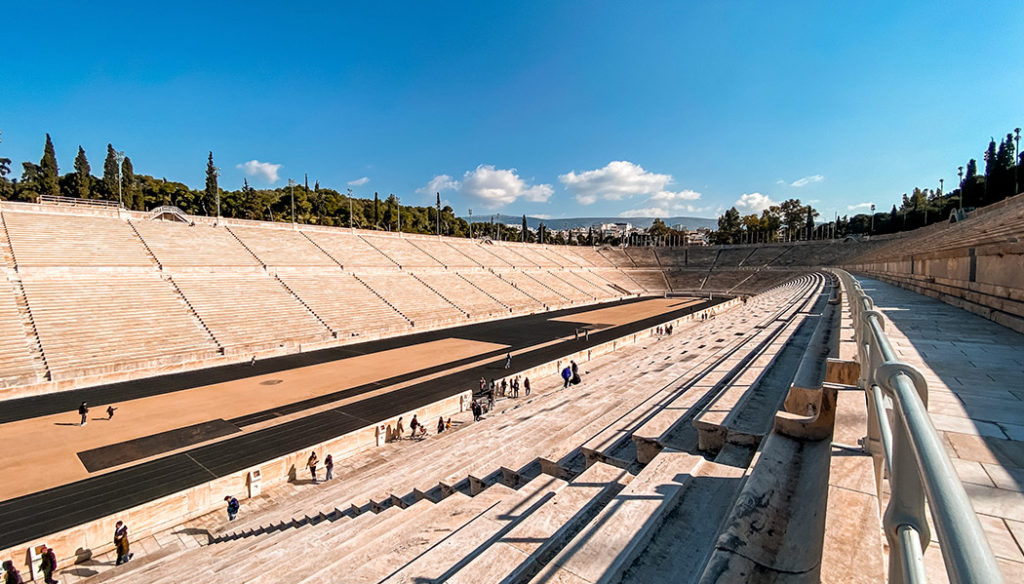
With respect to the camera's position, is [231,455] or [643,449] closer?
[643,449]

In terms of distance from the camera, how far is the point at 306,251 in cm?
3584

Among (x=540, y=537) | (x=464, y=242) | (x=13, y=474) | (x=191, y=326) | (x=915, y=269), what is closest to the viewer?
(x=540, y=537)

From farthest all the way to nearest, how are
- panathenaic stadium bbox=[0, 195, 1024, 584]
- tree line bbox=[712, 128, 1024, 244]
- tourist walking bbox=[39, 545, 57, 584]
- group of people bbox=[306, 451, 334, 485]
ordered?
1. tree line bbox=[712, 128, 1024, 244]
2. group of people bbox=[306, 451, 334, 485]
3. tourist walking bbox=[39, 545, 57, 584]
4. panathenaic stadium bbox=[0, 195, 1024, 584]

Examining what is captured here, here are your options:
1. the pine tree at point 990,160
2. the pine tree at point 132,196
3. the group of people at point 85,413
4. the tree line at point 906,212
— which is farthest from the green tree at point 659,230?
the group of people at point 85,413

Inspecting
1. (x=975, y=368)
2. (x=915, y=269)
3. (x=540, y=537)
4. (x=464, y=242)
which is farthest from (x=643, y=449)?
(x=464, y=242)

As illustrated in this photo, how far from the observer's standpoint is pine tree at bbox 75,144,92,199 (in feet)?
167

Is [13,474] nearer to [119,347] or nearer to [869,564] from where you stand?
[119,347]

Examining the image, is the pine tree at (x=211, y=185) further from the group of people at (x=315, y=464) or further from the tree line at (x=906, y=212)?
the tree line at (x=906, y=212)

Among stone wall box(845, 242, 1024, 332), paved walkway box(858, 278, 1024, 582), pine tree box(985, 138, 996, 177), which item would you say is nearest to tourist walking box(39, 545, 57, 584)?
paved walkway box(858, 278, 1024, 582)

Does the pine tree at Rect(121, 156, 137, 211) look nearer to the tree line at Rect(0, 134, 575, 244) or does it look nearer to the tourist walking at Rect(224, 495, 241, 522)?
the tree line at Rect(0, 134, 575, 244)

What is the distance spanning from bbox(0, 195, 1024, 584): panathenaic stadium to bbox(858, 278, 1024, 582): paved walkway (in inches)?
0.8

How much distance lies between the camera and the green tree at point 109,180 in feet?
169

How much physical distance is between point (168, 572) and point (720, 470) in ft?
26.7

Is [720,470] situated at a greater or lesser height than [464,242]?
lesser
